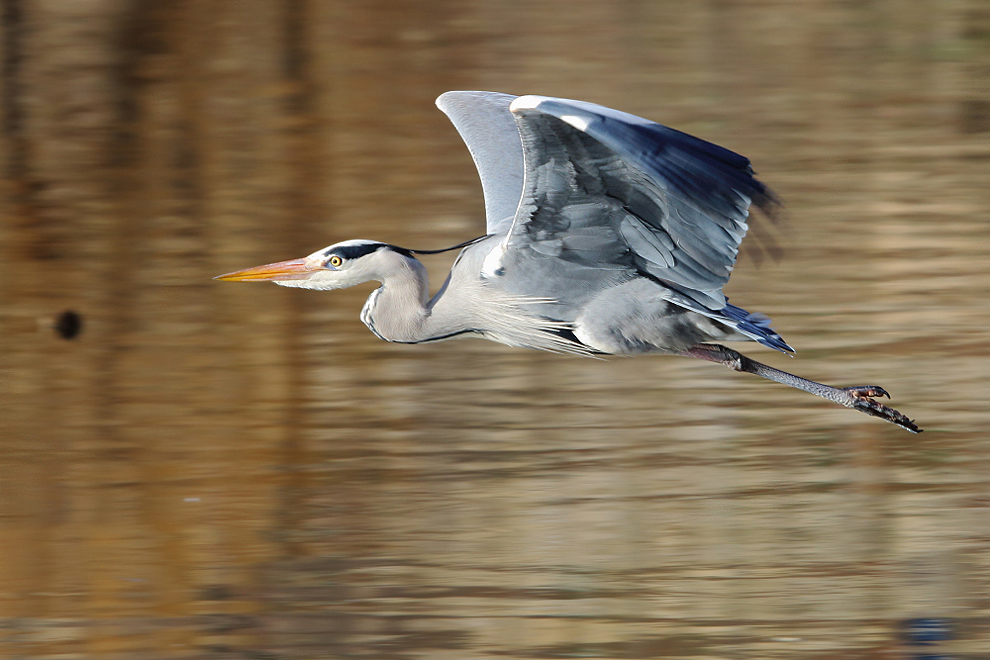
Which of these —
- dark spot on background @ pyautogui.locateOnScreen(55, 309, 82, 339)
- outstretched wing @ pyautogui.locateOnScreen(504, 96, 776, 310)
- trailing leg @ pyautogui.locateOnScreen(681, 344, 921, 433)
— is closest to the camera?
outstretched wing @ pyautogui.locateOnScreen(504, 96, 776, 310)

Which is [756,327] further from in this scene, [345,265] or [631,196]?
[345,265]

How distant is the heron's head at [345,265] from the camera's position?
294cm

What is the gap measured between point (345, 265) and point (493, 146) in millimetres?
582

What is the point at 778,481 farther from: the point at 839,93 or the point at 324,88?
the point at 324,88

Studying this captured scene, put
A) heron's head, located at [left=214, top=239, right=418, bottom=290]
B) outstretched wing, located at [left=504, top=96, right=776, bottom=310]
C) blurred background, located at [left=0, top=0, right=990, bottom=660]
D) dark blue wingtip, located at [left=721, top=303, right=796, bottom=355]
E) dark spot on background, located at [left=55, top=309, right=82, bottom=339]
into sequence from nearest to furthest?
outstretched wing, located at [left=504, top=96, right=776, bottom=310]
dark blue wingtip, located at [left=721, top=303, right=796, bottom=355]
heron's head, located at [left=214, top=239, right=418, bottom=290]
blurred background, located at [left=0, top=0, right=990, bottom=660]
dark spot on background, located at [left=55, top=309, right=82, bottom=339]

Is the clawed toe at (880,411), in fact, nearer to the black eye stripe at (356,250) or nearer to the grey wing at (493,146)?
the grey wing at (493,146)

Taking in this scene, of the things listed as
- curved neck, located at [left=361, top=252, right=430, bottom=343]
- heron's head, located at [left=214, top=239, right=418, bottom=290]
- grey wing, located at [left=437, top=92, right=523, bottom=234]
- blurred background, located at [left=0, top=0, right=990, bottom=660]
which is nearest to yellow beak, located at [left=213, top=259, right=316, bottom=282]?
heron's head, located at [left=214, top=239, right=418, bottom=290]

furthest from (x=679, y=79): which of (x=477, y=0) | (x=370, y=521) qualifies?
(x=370, y=521)

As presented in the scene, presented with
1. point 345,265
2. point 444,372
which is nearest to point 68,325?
point 444,372

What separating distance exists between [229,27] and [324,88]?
678 millimetres

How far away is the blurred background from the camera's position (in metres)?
3.74

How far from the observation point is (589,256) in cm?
276

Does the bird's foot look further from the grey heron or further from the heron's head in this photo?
the heron's head

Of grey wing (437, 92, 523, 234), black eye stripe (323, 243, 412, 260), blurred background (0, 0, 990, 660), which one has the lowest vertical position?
blurred background (0, 0, 990, 660)
